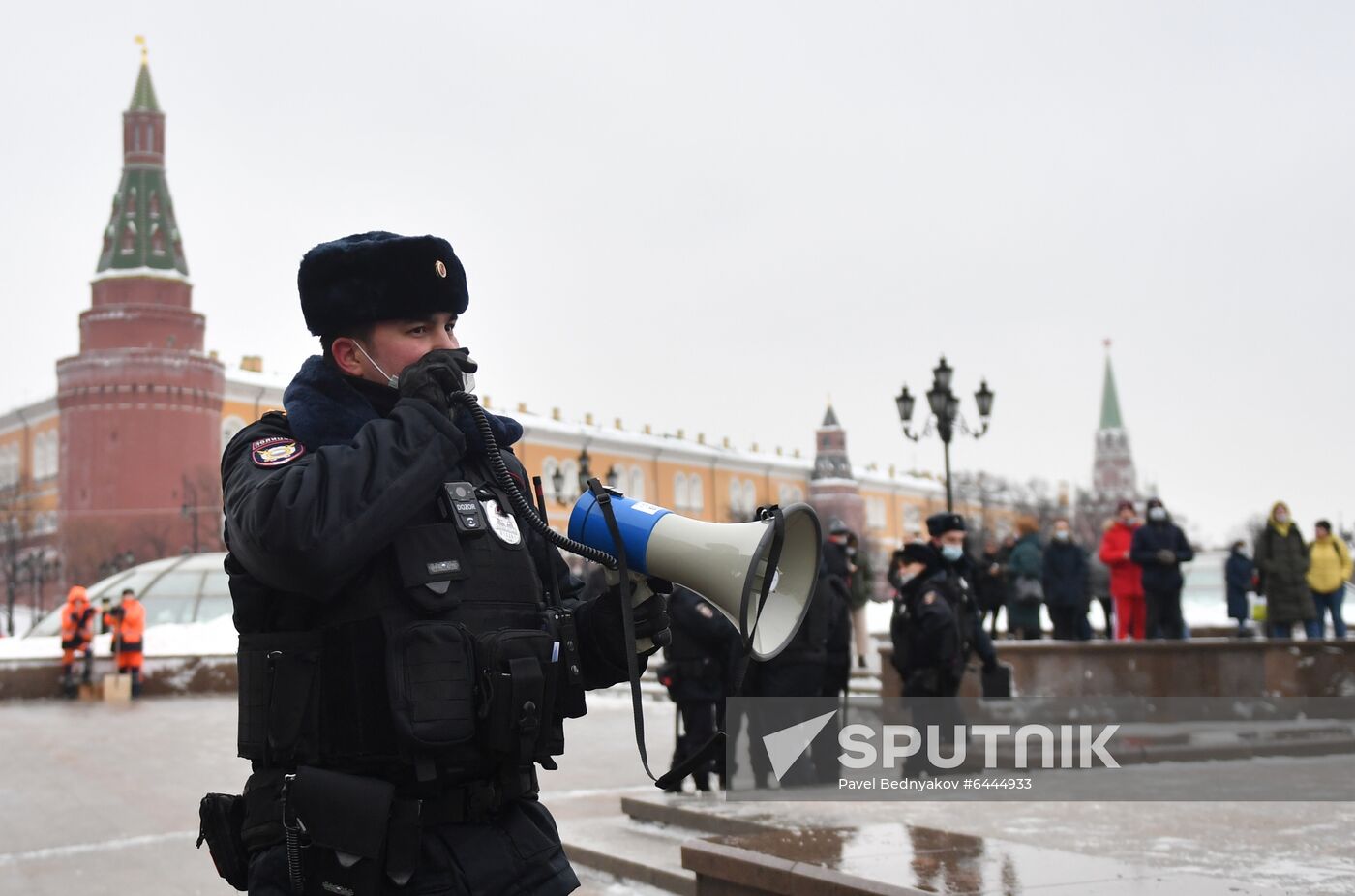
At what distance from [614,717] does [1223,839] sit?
426 inches

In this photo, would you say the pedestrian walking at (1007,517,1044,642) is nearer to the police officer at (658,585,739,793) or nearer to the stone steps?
the police officer at (658,585,739,793)

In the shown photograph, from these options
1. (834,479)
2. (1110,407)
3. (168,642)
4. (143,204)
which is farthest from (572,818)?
A: (1110,407)

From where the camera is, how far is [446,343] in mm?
2883

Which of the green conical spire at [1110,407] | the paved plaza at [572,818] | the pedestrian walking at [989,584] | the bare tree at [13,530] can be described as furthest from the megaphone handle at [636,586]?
the green conical spire at [1110,407]

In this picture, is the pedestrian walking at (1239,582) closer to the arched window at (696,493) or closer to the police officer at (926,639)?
the police officer at (926,639)

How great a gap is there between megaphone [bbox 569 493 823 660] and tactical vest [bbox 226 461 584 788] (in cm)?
23

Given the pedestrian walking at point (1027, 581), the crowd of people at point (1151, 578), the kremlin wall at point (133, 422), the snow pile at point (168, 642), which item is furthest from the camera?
the kremlin wall at point (133, 422)

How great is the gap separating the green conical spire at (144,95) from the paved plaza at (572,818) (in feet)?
214

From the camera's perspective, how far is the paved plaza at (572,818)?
5168 millimetres

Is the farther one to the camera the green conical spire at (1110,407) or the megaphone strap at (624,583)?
the green conical spire at (1110,407)

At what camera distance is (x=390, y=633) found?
2615 mm

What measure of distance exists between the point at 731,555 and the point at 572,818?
6025 millimetres

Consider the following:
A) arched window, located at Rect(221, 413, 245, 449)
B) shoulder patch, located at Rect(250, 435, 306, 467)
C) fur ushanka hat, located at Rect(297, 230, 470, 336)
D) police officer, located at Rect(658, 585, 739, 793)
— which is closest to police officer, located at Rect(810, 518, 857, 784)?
police officer, located at Rect(658, 585, 739, 793)

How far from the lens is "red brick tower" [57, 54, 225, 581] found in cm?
6456
